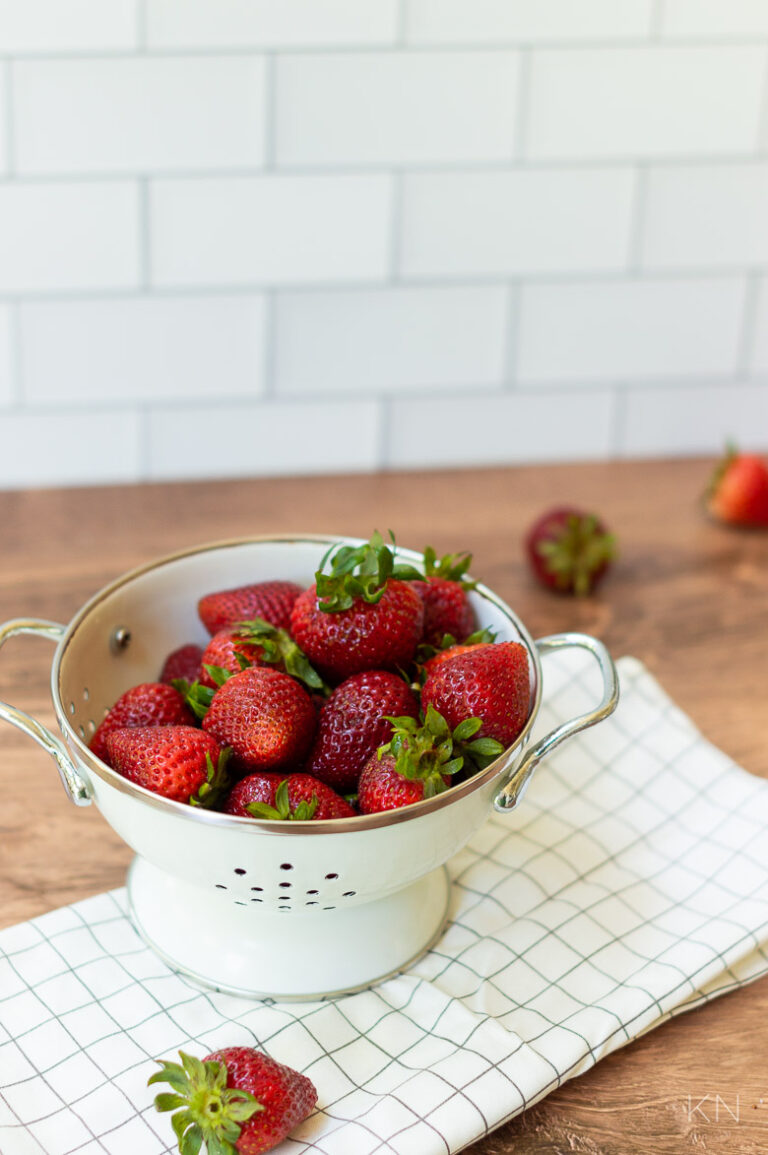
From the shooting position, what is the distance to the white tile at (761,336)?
4.95ft

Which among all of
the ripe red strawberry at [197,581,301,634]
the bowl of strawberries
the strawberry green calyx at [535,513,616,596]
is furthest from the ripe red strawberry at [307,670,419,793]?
Result: the strawberry green calyx at [535,513,616,596]

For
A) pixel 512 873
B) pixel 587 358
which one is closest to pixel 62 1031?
pixel 512 873

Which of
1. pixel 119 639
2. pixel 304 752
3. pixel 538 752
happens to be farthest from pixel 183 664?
pixel 538 752

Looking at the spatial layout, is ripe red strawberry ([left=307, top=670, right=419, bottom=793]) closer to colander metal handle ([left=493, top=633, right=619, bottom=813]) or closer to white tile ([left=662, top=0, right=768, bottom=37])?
colander metal handle ([left=493, top=633, right=619, bottom=813])

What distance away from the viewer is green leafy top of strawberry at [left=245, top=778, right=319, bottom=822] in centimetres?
64

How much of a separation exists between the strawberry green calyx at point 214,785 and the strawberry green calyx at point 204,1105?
0.43 ft

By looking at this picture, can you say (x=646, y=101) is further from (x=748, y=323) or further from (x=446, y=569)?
(x=446, y=569)

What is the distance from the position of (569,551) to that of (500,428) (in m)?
0.38

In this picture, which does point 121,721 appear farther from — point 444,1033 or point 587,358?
point 587,358

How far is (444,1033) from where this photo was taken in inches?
27.8

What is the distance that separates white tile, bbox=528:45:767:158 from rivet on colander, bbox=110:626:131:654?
81 cm

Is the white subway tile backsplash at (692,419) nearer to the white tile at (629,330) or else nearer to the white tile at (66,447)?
the white tile at (629,330)

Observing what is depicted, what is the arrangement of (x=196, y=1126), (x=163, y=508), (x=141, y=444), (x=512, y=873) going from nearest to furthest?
(x=196, y=1126) → (x=512, y=873) → (x=163, y=508) → (x=141, y=444)

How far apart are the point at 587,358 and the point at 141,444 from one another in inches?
21.8
